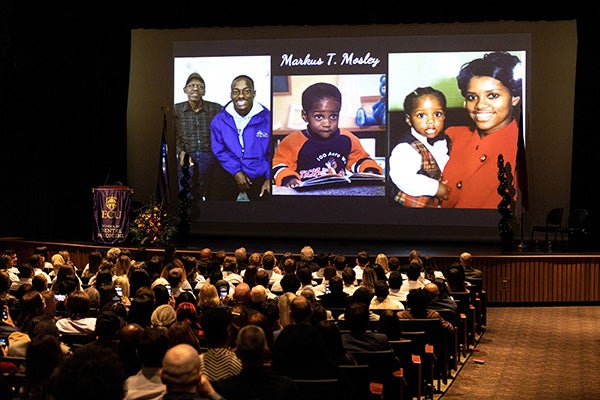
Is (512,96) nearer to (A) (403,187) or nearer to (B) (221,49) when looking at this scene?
(A) (403,187)

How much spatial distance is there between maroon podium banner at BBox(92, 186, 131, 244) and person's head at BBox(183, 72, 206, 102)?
251 cm

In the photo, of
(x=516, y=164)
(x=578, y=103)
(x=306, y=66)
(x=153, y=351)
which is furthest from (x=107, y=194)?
(x=153, y=351)

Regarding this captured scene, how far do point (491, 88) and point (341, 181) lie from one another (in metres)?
2.75

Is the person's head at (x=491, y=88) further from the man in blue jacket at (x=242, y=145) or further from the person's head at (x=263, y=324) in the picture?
the person's head at (x=263, y=324)

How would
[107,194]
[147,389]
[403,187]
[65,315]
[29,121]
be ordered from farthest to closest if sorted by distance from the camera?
1. [29,121]
2. [403,187]
3. [107,194]
4. [65,315]
5. [147,389]

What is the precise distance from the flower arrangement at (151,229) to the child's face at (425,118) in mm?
4104

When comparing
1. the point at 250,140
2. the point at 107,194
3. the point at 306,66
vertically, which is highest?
the point at 306,66

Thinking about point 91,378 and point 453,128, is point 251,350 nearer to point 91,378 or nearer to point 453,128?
point 91,378

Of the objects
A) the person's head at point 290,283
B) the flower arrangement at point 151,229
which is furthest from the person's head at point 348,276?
the flower arrangement at point 151,229

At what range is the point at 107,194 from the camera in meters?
13.7

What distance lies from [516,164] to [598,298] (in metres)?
3.01

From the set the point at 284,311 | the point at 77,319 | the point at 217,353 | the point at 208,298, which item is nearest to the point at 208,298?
the point at 208,298

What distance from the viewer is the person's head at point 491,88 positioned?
47.5 ft

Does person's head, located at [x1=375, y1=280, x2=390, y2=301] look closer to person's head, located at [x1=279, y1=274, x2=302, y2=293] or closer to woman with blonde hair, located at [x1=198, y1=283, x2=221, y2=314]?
person's head, located at [x1=279, y1=274, x2=302, y2=293]
